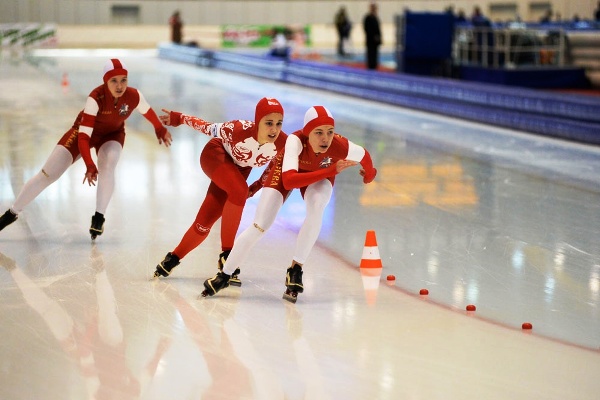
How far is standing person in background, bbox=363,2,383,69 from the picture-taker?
65.6 ft

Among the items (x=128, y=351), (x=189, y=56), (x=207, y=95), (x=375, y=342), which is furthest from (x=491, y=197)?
(x=189, y=56)

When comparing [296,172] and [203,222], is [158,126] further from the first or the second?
[296,172]

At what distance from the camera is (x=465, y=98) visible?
14922 mm

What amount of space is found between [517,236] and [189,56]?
80.0 feet

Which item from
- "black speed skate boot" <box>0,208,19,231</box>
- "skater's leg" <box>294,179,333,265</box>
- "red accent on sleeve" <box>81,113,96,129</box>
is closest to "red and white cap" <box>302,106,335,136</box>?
"skater's leg" <box>294,179,333,265</box>

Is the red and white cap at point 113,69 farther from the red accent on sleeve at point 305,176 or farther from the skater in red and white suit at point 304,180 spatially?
the red accent on sleeve at point 305,176

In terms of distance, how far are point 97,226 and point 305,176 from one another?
2.47 m

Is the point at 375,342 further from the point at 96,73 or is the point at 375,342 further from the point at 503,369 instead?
the point at 96,73

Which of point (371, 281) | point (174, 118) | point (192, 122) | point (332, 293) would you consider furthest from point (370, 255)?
point (174, 118)

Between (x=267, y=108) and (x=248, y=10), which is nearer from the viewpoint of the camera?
(x=267, y=108)

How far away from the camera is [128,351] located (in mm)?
4492

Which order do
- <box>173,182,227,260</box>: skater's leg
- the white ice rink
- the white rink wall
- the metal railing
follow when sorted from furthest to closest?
1. the white rink wall
2. the metal railing
3. <box>173,182,227,260</box>: skater's leg
4. the white ice rink

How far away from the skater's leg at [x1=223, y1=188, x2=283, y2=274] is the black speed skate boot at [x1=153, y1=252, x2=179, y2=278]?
599mm

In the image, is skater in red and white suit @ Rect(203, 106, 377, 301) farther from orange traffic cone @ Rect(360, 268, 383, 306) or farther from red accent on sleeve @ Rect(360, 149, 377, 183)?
orange traffic cone @ Rect(360, 268, 383, 306)
